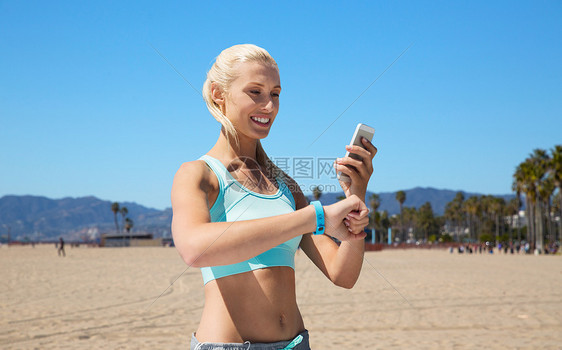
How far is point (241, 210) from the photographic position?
181cm

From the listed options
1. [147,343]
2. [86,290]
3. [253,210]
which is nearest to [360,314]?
[147,343]

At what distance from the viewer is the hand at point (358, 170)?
6.15 ft

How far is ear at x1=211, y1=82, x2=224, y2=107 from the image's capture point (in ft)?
6.41

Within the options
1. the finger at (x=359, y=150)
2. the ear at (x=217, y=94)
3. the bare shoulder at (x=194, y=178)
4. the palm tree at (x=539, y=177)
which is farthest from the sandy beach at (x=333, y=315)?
the palm tree at (x=539, y=177)

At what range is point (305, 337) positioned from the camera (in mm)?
1948

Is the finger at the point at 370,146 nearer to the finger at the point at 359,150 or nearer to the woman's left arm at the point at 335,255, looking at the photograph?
the finger at the point at 359,150

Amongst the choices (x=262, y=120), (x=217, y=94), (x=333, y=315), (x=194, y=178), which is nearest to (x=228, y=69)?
(x=217, y=94)

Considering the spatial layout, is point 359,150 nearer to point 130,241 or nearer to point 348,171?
point 348,171

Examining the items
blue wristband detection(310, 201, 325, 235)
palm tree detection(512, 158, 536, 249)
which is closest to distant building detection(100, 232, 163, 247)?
palm tree detection(512, 158, 536, 249)

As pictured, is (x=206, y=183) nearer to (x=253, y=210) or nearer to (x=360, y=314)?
(x=253, y=210)

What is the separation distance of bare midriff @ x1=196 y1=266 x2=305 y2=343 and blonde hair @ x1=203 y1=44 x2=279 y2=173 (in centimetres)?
53

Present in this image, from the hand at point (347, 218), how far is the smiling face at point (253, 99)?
19.5 inches

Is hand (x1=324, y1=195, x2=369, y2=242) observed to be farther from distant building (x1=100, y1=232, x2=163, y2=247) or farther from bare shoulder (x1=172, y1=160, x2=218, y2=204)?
distant building (x1=100, y1=232, x2=163, y2=247)

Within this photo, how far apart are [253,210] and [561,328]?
35.6ft
